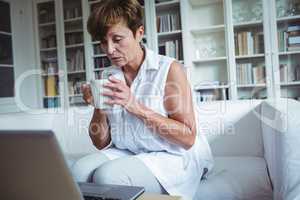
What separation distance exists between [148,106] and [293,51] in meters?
2.28

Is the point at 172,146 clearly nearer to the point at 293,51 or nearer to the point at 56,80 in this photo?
the point at 293,51

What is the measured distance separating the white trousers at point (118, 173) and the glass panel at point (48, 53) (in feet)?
9.59

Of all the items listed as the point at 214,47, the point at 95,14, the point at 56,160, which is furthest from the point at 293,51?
the point at 56,160

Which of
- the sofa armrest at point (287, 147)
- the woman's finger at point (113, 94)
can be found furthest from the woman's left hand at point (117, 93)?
the sofa armrest at point (287, 147)

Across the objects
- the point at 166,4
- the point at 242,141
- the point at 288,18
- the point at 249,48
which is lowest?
the point at 242,141

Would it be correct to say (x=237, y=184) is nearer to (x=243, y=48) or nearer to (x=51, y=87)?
(x=243, y=48)

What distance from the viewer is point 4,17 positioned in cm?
354

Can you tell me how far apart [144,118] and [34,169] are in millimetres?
491

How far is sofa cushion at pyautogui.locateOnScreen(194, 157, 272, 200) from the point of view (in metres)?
1.16

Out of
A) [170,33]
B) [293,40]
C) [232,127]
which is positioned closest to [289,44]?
[293,40]

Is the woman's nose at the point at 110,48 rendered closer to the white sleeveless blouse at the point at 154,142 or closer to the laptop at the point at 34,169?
the white sleeveless blouse at the point at 154,142

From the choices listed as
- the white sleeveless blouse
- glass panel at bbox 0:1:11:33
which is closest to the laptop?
the white sleeveless blouse

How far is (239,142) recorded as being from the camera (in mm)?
1556

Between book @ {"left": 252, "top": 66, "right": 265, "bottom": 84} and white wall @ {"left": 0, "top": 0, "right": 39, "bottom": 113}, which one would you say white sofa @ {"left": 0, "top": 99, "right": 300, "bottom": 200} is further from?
white wall @ {"left": 0, "top": 0, "right": 39, "bottom": 113}
